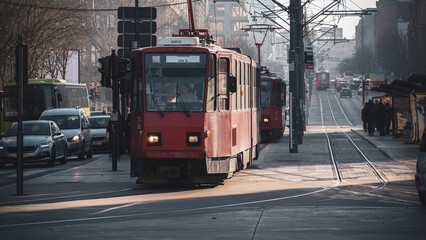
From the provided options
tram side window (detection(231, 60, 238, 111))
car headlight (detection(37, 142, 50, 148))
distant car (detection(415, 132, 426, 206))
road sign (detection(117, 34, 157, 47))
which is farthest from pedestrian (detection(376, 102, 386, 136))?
distant car (detection(415, 132, 426, 206))

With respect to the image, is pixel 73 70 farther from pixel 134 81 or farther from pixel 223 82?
pixel 223 82

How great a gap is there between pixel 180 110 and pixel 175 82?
23.0 inches

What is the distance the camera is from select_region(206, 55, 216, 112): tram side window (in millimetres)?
17969

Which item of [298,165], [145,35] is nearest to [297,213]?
[298,165]

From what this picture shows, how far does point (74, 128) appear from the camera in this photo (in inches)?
1264

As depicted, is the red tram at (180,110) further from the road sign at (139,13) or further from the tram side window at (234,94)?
the road sign at (139,13)

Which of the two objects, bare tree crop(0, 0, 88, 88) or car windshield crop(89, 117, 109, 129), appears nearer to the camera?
car windshield crop(89, 117, 109, 129)

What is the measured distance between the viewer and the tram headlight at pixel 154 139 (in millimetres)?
17875

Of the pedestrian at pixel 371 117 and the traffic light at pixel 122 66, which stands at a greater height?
the traffic light at pixel 122 66

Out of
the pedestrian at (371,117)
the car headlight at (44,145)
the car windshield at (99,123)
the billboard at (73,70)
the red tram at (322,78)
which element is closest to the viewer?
the car headlight at (44,145)

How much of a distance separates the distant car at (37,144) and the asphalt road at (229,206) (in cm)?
193

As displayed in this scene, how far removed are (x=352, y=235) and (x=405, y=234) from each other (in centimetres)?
68

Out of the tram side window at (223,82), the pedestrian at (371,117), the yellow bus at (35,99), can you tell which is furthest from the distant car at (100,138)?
the tram side window at (223,82)

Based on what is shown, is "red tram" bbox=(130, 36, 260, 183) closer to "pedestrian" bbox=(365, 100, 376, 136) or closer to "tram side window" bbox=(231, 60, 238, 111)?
"tram side window" bbox=(231, 60, 238, 111)
